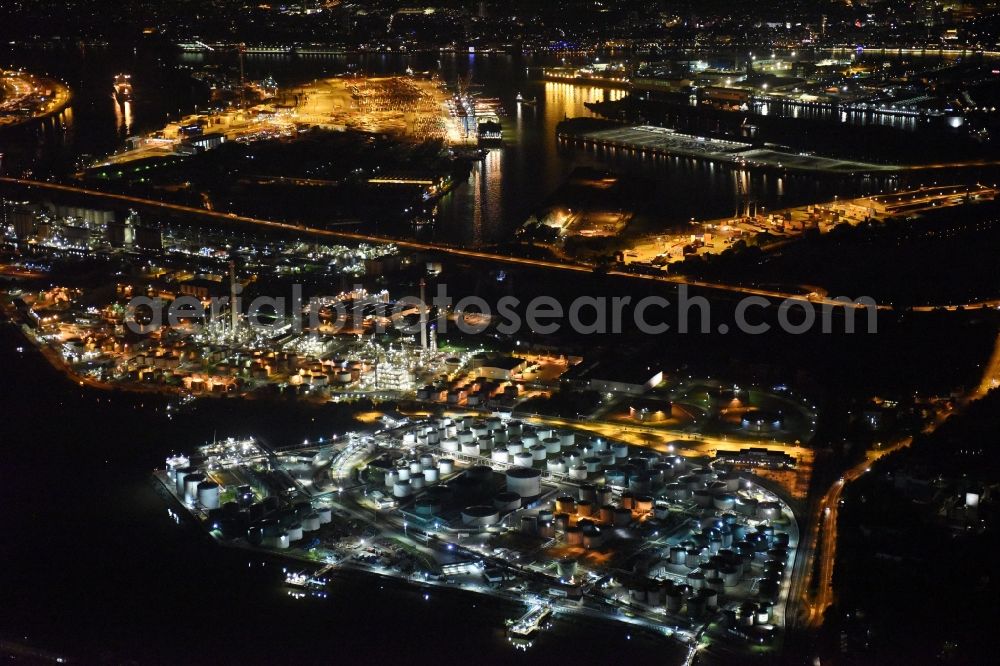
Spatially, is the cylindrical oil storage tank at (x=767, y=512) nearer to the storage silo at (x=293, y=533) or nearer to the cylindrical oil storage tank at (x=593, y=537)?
the cylindrical oil storage tank at (x=593, y=537)

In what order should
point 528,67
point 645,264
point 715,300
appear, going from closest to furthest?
1. point 715,300
2. point 645,264
3. point 528,67

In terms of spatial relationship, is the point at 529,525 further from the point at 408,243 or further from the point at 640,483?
the point at 408,243

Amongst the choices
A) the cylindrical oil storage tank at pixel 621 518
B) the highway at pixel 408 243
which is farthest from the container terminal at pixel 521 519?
the highway at pixel 408 243

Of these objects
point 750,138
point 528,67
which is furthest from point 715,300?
point 528,67

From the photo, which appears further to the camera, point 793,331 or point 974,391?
point 793,331

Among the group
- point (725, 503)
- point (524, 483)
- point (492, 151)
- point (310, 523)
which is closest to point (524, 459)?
point (524, 483)

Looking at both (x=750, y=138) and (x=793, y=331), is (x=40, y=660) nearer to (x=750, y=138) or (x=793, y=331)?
(x=793, y=331)
